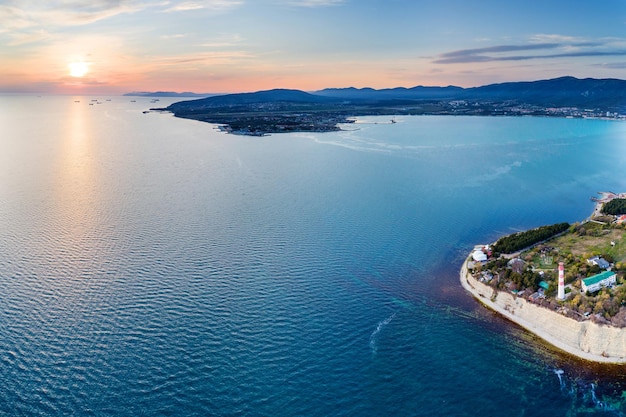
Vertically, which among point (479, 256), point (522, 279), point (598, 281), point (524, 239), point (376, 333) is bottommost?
point (376, 333)

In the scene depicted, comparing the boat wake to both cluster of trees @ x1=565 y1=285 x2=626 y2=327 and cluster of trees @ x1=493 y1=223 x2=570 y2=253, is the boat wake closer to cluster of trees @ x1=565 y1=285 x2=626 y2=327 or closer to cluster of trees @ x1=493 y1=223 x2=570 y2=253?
cluster of trees @ x1=565 y1=285 x2=626 y2=327

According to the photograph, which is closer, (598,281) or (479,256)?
(598,281)

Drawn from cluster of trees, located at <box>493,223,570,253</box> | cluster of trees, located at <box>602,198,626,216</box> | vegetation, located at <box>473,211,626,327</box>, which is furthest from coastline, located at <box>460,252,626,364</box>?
cluster of trees, located at <box>602,198,626,216</box>

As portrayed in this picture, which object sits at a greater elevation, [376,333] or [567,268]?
[567,268]

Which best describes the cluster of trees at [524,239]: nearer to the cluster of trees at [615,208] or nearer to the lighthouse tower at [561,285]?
the lighthouse tower at [561,285]

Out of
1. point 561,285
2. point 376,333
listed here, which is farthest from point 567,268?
point 376,333

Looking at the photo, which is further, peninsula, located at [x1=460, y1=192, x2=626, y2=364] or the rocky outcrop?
peninsula, located at [x1=460, y1=192, x2=626, y2=364]

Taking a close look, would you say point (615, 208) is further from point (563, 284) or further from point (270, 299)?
point (270, 299)

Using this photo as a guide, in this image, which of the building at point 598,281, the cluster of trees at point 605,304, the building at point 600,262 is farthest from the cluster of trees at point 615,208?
the cluster of trees at point 605,304
